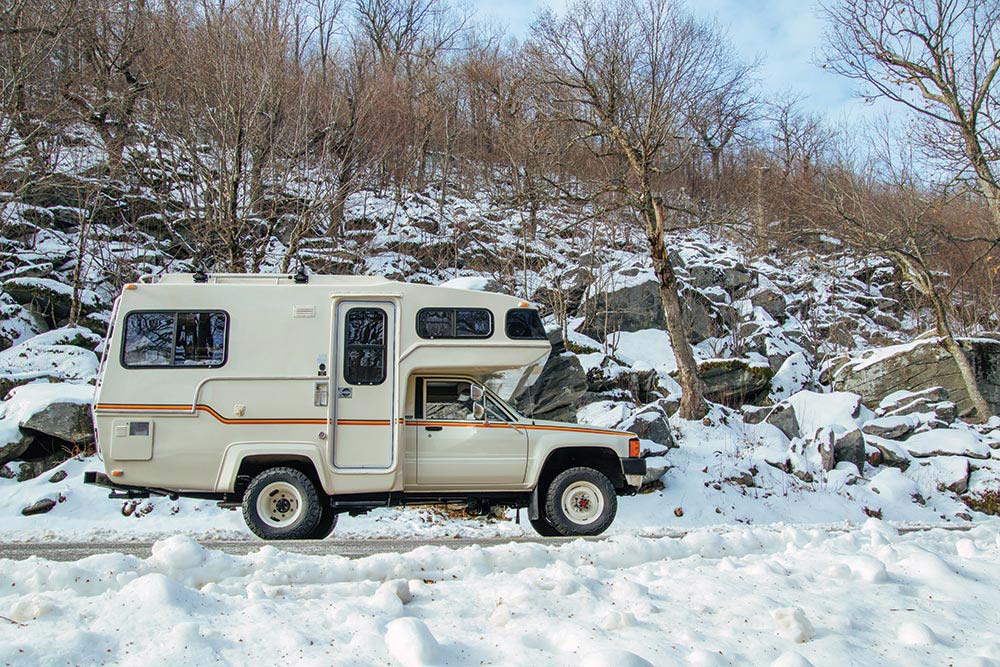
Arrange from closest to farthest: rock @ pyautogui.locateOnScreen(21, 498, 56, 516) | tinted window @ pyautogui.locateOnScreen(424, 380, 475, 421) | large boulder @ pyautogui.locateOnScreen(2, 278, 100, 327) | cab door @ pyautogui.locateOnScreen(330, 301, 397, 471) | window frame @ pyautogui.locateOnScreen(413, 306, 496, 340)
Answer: cab door @ pyautogui.locateOnScreen(330, 301, 397, 471) < window frame @ pyautogui.locateOnScreen(413, 306, 496, 340) < tinted window @ pyautogui.locateOnScreen(424, 380, 475, 421) < rock @ pyautogui.locateOnScreen(21, 498, 56, 516) < large boulder @ pyautogui.locateOnScreen(2, 278, 100, 327)

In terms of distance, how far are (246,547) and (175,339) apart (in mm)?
2691

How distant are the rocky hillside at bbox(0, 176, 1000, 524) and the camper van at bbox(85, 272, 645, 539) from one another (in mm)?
3571

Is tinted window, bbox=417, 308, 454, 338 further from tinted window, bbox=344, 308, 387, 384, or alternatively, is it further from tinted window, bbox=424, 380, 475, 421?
tinted window, bbox=424, 380, 475, 421

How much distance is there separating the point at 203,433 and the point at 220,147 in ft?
28.9

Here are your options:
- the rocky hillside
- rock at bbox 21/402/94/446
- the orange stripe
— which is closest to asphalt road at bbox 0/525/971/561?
the orange stripe

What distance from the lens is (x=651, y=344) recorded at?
21.7 metres

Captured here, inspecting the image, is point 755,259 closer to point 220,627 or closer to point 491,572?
point 491,572

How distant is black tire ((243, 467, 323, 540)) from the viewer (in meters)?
7.86

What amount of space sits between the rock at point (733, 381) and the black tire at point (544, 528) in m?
10.2

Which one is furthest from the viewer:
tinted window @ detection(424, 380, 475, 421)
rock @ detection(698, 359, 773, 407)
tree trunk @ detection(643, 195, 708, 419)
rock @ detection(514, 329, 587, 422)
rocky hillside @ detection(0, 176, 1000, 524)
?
rock @ detection(698, 359, 773, 407)

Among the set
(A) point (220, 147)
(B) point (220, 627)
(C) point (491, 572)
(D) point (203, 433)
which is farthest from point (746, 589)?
(A) point (220, 147)

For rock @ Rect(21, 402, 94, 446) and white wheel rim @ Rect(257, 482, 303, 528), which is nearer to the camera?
white wheel rim @ Rect(257, 482, 303, 528)

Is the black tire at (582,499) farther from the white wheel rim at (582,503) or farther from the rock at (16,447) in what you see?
the rock at (16,447)

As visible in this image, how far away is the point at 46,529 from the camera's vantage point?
928 cm
